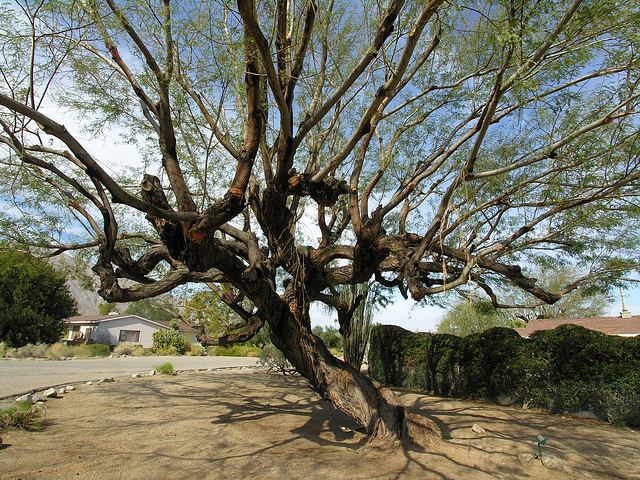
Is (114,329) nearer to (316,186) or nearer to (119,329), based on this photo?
(119,329)

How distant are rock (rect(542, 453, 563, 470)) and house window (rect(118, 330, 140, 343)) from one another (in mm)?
39227

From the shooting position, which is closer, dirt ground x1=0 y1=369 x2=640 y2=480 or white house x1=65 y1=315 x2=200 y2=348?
dirt ground x1=0 y1=369 x2=640 y2=480

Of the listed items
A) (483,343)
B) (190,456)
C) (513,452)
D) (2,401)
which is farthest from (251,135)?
(483,343)

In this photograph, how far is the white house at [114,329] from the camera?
3500cm

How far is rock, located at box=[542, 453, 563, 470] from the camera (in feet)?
14.5

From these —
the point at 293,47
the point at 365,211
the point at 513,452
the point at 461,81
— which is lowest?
the point at 513,452

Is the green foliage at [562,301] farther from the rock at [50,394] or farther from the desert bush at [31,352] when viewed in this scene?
the desert bush at [31,352]

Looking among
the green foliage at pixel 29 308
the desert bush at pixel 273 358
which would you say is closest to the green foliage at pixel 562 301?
the desert bush at pixel 273 358

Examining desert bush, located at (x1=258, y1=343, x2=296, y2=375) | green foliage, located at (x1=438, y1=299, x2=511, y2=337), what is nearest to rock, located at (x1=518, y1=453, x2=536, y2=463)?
green foliage, located at (x1=438, y1=299, x2=511, y2=337)

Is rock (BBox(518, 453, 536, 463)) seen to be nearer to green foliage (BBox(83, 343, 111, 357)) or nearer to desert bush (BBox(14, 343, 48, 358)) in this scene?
desert bush (BBox(14, 343, 48, 358))

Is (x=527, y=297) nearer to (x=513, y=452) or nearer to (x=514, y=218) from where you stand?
(x=514, y=218)

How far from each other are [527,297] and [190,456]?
24.5m

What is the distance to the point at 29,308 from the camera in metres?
22.2

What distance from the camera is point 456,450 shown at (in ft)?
16.6
